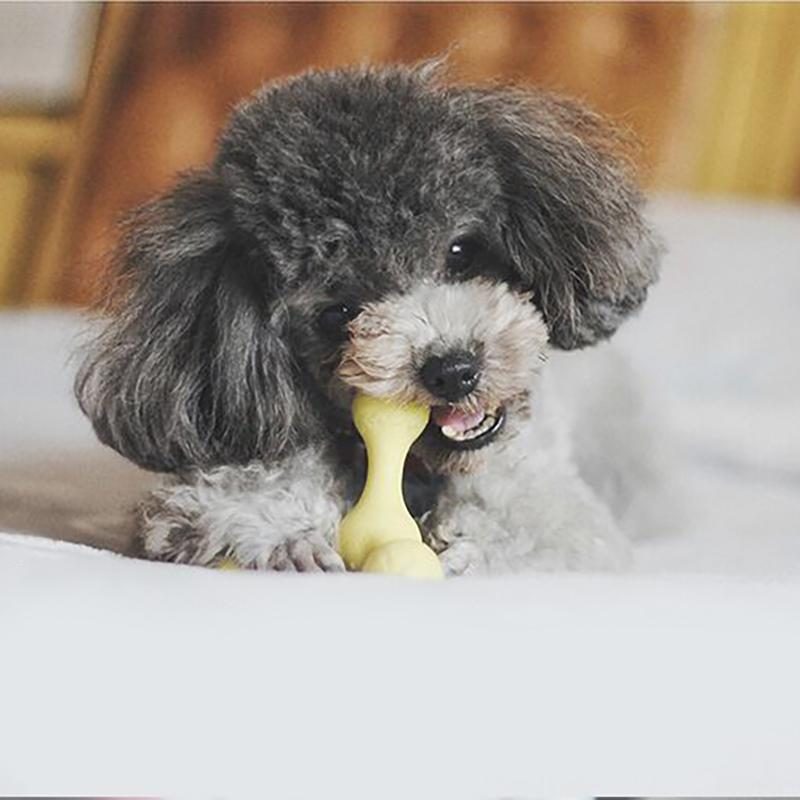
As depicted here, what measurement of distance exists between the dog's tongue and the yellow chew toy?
0.01m

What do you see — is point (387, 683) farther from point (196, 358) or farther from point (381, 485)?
point (196, 358)

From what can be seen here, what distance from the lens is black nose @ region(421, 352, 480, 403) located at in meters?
1.09

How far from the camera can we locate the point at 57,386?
Answer: 77.9 inches

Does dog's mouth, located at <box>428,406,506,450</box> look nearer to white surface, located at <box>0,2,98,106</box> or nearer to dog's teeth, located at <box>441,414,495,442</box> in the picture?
dog's teeth, located at <box>441,414,495,442</box>

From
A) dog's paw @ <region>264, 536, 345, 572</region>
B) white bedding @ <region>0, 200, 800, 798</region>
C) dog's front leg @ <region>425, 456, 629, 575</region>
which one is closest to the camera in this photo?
white bedding @ <region>0, 200, 800, 798</region>

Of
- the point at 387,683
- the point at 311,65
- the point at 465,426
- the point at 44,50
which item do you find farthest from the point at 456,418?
the point at 44,50

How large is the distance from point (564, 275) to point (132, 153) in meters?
1.59

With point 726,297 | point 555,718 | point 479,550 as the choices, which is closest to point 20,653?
point 555,718

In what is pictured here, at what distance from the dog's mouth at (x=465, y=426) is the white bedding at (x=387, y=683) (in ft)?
0.65

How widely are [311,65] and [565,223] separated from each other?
4.86 ft

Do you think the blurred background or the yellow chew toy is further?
the blurred background

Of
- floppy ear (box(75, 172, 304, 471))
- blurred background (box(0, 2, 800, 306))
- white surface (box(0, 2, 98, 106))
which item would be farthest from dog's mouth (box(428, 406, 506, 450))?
white surface (box(0, 2, 98, 106))

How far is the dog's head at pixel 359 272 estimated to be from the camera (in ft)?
3.63

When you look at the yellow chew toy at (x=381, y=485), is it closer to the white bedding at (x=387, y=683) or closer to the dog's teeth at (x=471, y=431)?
the dog's teeth at (x=471, y=431)
